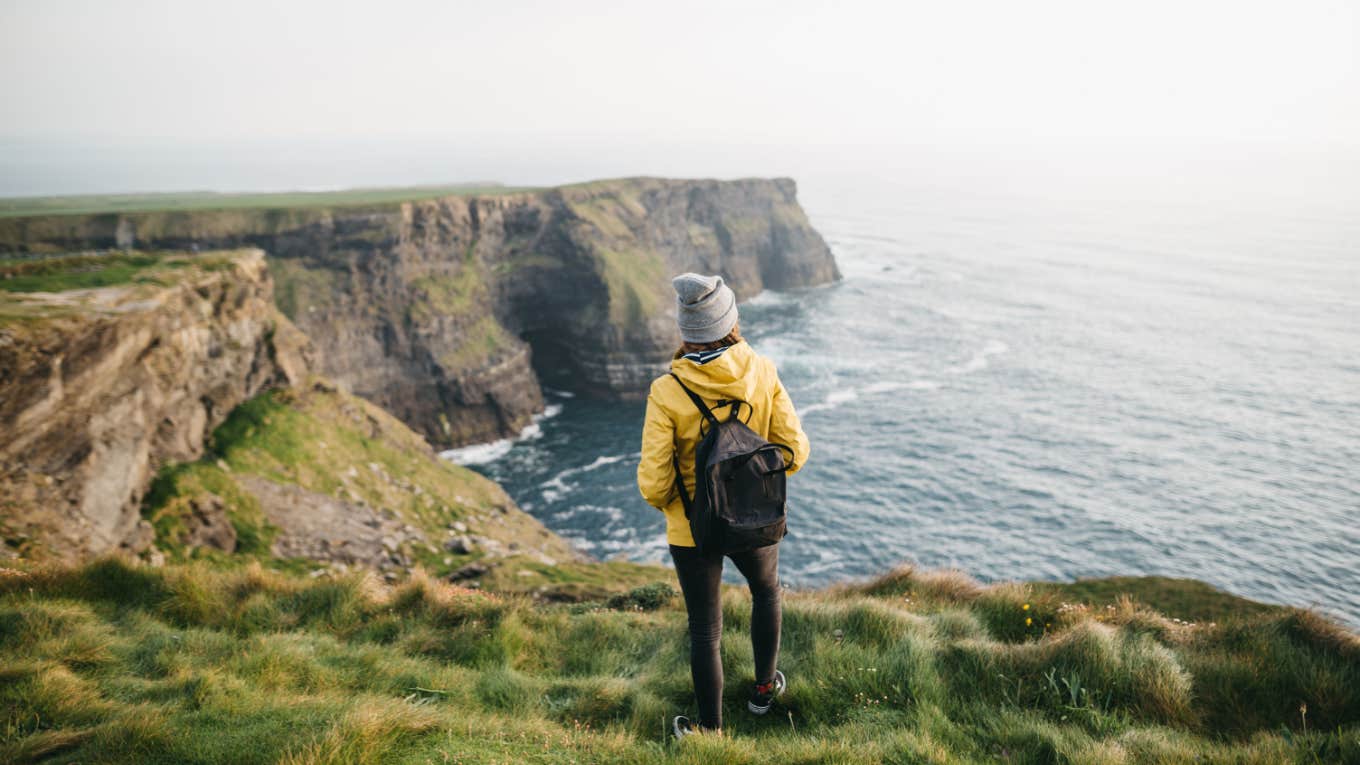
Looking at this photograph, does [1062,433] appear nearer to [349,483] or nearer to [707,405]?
[349,483]

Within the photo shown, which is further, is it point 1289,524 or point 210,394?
point 1289,524

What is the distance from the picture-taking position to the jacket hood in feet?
13.6

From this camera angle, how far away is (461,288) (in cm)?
6156

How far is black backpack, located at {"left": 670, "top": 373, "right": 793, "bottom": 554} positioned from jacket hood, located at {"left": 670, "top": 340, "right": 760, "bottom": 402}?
56 mm

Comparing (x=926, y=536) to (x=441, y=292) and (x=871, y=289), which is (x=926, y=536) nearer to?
(x=441, y=292)

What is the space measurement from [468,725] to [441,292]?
199 ft

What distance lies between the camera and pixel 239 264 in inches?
1025

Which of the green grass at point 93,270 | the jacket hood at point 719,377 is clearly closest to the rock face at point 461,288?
the green grass at point 93,270

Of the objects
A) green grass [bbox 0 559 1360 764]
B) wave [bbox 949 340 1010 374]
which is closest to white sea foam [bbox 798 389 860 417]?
wave [bbox 949 340 1010 374]

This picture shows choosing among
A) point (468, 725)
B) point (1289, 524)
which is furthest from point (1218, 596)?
point (1289, 524)

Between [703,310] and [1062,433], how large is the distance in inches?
1899

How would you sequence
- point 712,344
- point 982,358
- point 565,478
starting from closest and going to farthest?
point 712,344, point 565,478, point 982,358

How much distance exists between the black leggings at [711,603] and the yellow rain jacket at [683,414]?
0.77 ft

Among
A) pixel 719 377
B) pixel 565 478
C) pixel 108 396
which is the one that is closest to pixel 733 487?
pixel 719 377
